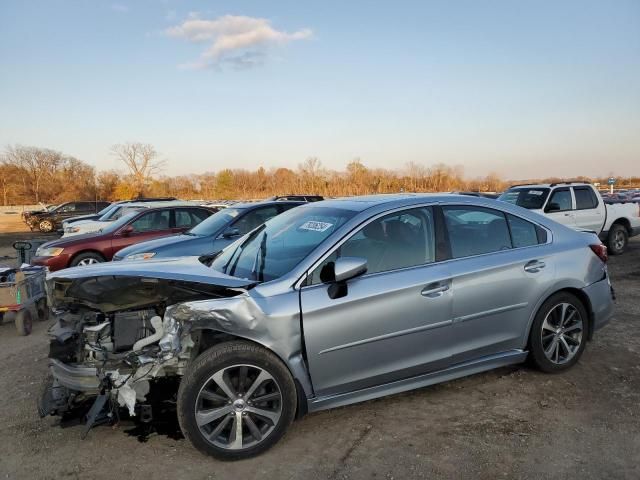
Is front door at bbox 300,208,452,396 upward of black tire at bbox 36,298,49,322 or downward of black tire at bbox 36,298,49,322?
upward

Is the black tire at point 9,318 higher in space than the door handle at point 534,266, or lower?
lower

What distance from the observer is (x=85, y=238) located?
10367mm

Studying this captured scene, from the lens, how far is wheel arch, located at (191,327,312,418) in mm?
3294

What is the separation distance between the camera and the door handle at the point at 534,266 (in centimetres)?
417

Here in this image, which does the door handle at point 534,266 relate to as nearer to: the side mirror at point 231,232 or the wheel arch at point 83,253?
the side mirror at point 231,232

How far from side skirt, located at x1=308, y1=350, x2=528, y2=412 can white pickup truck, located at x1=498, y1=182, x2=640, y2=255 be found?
8.14 m

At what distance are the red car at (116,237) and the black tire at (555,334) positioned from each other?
856cm

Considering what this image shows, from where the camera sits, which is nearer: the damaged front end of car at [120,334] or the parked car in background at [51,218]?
the damaged front end of car at [120,334]

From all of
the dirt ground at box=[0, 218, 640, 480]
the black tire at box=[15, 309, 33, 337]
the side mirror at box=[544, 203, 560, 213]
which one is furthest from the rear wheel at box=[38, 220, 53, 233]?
the dirt ground at box=[0, 218, 640, 480]

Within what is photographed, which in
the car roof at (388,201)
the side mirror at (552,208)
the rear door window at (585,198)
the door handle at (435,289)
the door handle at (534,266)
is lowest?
the door handle at (435,289)

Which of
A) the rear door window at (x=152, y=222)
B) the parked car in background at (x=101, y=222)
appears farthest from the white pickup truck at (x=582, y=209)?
the parked car in background at (x=101, y=222)

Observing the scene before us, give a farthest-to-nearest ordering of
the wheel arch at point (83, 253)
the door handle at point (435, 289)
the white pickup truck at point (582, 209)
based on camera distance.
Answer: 1. the white pickup truck at point (582, 209)
2. the wheel arch at point (83, 253)
3. the door handle at point (435, 289)

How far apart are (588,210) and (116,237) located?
10.9 meters

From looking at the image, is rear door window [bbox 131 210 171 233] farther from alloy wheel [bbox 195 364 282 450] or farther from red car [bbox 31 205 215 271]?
alloy wheel [bbox 195 364 282 450]
